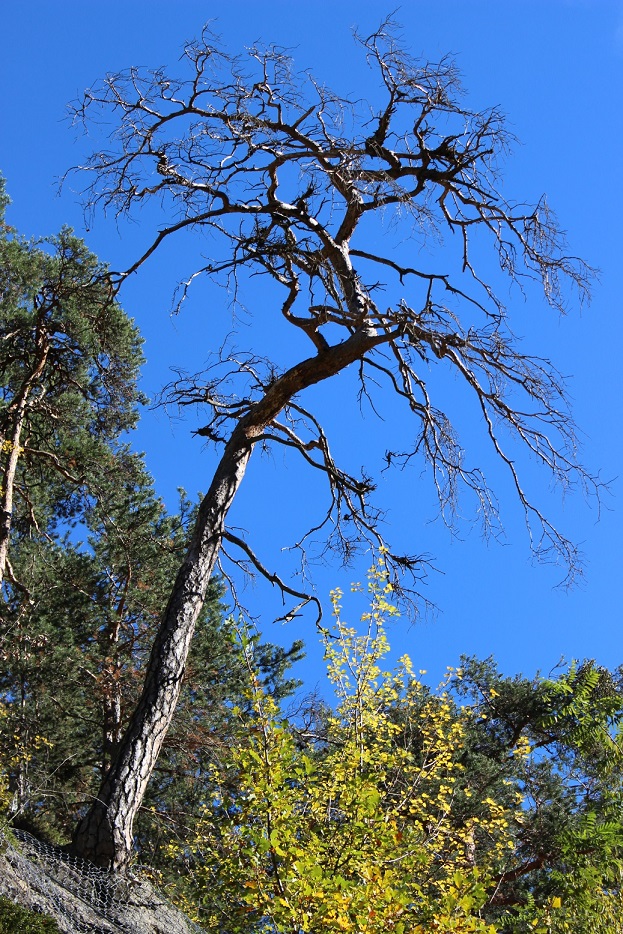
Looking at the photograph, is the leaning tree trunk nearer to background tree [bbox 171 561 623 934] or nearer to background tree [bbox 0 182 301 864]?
background tree [bbox 171 561 623 934]

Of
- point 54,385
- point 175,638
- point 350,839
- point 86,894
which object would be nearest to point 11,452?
point 54,385

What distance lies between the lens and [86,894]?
5320 mm

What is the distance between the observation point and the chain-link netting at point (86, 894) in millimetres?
5047

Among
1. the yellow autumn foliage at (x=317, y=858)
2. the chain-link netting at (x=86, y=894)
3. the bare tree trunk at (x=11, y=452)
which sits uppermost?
the bare tree trunk at (x=11, y=452)

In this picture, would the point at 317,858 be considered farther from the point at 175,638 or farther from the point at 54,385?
the point at 54,385

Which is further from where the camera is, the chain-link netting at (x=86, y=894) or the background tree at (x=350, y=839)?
the chain-link netting at (x=86, y=894)

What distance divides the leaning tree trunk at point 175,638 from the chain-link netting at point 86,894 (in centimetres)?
12

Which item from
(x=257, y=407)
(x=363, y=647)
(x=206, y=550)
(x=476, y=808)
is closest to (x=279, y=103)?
(x=257, y=407)

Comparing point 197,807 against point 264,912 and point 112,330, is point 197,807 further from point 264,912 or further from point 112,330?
point 264,912

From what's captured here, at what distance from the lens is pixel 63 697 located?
12.4 m

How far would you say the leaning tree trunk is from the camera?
5.66 meters

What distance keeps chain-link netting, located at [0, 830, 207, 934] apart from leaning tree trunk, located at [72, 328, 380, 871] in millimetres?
124

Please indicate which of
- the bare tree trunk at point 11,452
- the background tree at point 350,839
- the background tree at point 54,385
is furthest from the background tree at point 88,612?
the background tree at point 350,839

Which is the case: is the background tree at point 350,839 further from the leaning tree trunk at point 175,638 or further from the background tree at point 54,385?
the background tree at point 54,385
